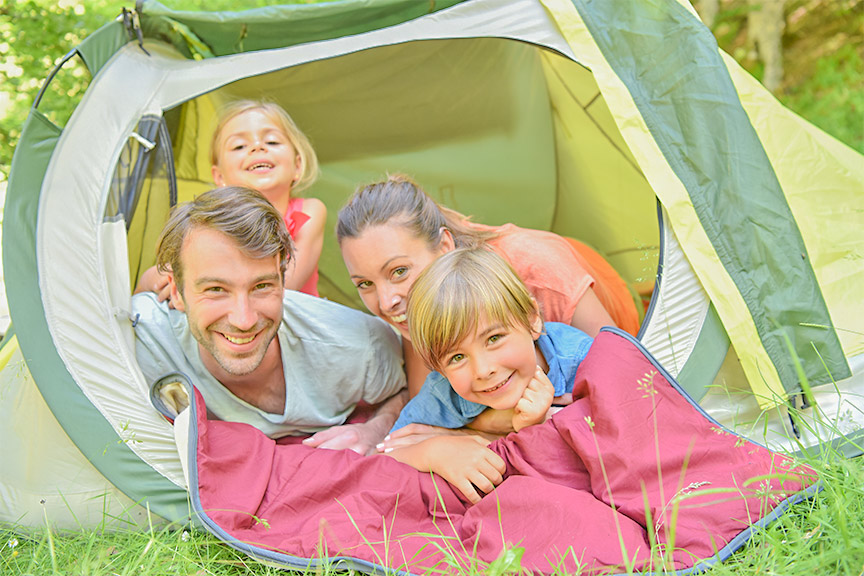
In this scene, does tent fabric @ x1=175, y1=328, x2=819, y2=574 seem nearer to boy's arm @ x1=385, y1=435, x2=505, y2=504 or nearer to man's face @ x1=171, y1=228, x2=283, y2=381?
boy's arm @ x1=385, y1=435, x2=505, y2=504

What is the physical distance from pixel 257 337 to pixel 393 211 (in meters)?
0.47

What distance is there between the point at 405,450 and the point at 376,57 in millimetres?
1603

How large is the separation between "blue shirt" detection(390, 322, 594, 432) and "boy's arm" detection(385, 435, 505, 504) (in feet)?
0.30

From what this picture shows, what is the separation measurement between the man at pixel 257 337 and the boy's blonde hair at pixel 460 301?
356 mm

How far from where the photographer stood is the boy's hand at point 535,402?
1.71 metres

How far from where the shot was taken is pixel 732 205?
1877 millimetres

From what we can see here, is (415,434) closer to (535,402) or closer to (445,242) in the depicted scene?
(535,402)

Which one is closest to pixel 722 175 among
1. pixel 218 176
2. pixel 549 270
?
pixel 549 270

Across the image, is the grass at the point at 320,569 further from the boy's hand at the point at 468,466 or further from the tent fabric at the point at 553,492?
the boy's hand at the point at 468,466

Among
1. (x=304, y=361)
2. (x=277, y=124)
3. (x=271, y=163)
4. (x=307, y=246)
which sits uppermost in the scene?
(x=277, y=124)

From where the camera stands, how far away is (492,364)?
1670 millimetres

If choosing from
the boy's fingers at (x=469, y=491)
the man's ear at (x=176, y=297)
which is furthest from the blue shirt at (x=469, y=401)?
the man's ear at (x=176, y=297)

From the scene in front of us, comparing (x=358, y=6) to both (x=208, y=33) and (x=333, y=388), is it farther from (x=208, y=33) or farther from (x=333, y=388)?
(x=333, y=388)

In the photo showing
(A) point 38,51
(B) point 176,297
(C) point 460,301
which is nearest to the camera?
(C) point 460,301
